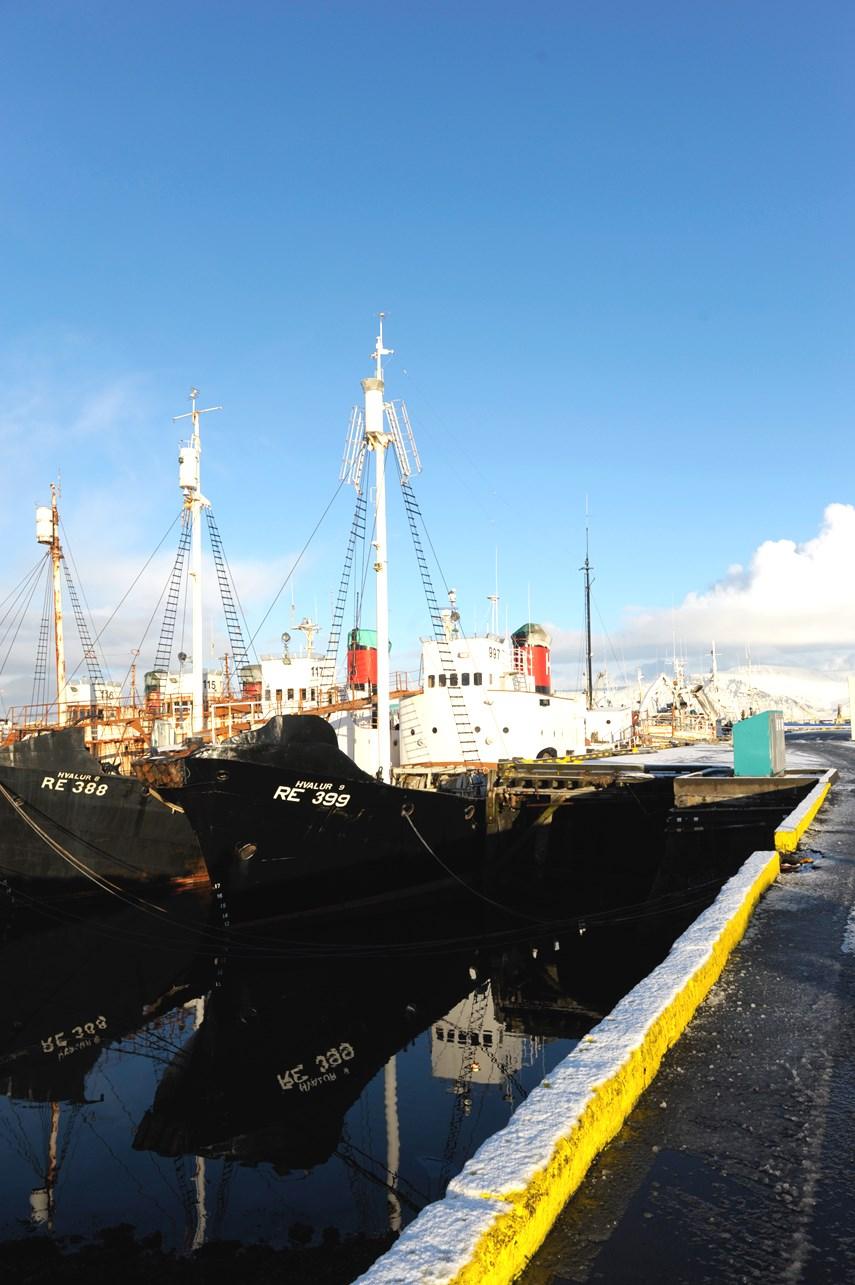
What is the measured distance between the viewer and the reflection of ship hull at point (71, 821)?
2389cm

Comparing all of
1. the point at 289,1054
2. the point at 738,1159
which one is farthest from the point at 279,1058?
the point at 738,1159

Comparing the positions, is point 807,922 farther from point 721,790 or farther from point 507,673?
point 507,673

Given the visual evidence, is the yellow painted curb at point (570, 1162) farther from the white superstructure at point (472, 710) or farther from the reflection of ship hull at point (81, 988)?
the white superstructure at point (472, 710)

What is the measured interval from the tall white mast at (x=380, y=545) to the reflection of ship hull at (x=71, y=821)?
769 centimetres

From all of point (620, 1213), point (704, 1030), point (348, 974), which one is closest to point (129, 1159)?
point (348, 974)

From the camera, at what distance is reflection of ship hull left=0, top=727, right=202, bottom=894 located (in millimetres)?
23891

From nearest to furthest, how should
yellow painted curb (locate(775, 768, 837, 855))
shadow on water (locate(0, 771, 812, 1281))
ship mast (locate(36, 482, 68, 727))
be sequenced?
shadow on water (locate(0, 771, 812, 1281)), yellow painted curb (locate(775, 768, 837, 855)), ship mast (locate(36, 482, 68, 727))

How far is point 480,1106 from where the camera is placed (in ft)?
38.1

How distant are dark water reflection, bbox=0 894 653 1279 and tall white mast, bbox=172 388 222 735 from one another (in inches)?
474

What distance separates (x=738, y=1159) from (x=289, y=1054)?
36.6ft

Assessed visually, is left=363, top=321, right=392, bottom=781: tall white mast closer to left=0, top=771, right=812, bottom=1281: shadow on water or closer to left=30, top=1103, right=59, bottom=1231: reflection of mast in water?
left=0, top=771, right=812, bottom=1281: shadow on water

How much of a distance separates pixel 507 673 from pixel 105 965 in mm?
17976

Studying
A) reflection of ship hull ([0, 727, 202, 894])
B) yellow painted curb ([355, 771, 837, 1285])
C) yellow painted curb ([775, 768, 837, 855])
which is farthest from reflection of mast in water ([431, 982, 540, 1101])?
reflection of ship hull ([0, 727, 202, 894])

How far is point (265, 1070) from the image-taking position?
12805 mm
